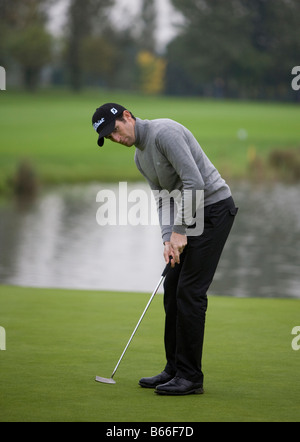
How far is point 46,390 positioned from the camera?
2654mm

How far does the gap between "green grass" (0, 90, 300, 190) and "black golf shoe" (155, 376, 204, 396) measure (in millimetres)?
12010

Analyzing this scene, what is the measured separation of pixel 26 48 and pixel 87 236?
6979 millimetres

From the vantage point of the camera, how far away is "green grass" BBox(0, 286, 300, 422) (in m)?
2.42

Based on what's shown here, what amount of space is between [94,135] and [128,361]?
44.0 ft

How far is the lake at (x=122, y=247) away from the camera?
6.82 meters

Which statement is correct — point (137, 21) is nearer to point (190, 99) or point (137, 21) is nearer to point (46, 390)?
point (190, 99)

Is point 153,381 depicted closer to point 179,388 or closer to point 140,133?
point 179,388
